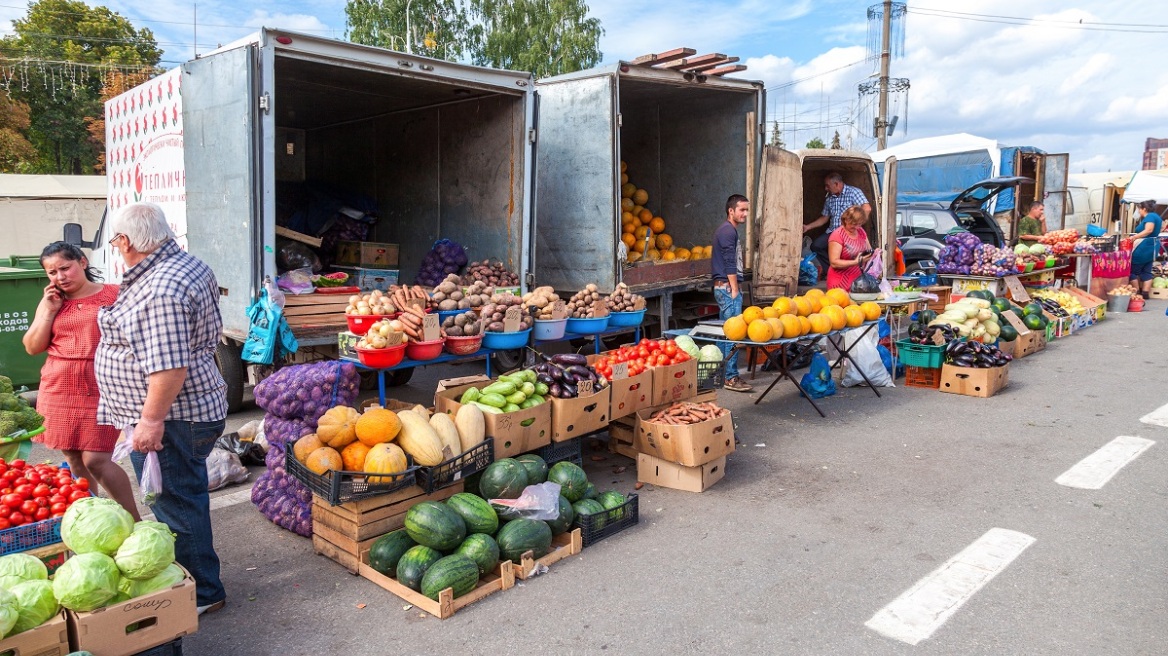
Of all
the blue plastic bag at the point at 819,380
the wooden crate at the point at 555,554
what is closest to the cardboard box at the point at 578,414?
the wooden crate at the point at 555,554

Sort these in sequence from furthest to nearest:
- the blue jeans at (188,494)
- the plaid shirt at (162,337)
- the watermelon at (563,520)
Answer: the watermelon at (563,520) → the blue jeans at (188,494) → the plaid shirt at (162,337)

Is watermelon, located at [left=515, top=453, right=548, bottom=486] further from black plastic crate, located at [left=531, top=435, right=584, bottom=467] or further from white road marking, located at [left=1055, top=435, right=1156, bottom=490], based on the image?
white road marking, located at [left=1055, top=435, right=1156, bottom=490]

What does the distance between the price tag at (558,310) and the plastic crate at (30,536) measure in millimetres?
4253

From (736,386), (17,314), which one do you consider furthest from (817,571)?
(17,314)

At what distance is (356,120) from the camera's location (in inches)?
432

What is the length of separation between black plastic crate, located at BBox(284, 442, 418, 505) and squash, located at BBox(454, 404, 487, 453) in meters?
0.49

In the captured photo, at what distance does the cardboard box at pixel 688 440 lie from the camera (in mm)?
5242

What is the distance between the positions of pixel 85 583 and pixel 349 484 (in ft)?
4.64

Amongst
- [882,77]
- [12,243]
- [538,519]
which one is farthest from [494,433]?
[882,77]

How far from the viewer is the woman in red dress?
400 centimetres

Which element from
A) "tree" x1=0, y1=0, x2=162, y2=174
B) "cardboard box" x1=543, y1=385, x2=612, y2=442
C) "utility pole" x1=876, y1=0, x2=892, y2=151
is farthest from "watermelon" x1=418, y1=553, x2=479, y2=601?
"tree" x1=0, y1=0, x2=162, y2=174

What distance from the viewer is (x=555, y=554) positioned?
430cm

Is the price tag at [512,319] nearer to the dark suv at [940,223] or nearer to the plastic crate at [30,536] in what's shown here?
the plastic crate at [30,536]

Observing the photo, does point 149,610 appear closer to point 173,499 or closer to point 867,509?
point 173,499
